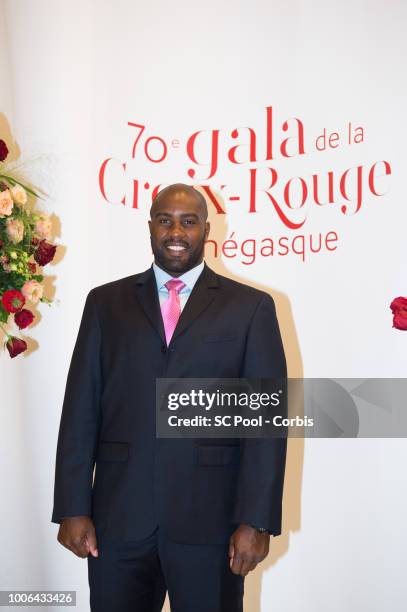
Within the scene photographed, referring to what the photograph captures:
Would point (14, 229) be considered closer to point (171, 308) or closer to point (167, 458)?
point (171, 308)

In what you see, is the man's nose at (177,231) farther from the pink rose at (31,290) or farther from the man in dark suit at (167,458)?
the pink rose at (31,290)

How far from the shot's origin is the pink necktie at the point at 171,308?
6.13ft

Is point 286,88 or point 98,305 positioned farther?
point 286,88

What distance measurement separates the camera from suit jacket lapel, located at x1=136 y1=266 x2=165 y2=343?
1851 mm

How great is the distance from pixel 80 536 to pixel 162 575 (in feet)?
0.80

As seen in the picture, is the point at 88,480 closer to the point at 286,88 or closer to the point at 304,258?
the point at 304,258

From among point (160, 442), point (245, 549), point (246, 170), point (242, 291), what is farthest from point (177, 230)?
point (246, 170)

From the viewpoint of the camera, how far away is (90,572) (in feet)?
6.15

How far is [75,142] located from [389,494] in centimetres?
179

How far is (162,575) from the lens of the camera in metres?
1.87

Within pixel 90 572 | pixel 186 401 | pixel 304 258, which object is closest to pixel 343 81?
pixel 304 258

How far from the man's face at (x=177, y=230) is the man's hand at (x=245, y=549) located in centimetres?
68

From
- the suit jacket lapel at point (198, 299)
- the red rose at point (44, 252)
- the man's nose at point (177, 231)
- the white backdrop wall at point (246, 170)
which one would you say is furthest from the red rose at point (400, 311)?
the red rose at point (44, 252)

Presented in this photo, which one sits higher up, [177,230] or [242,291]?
[177,230]
